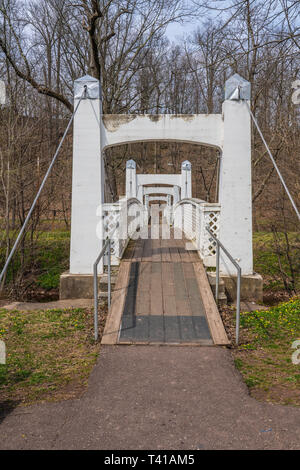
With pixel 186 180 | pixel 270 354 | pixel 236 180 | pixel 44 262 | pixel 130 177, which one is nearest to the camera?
pixel 270 354

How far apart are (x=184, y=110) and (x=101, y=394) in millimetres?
32240

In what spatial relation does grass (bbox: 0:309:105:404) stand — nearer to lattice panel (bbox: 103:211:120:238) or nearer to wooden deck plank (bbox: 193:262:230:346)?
wooden deck plank (bbox: 193:262:230:346)

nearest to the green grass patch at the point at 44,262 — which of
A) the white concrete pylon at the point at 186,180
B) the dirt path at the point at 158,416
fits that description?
the white concrete pylon at the point at 186,180

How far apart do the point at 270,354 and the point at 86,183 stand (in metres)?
4.84

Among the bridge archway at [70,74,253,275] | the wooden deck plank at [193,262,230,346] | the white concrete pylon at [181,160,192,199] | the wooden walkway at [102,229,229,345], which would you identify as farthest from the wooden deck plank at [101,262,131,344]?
the white concrete pylon at [181,160,192,199]

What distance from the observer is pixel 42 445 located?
8.79ft

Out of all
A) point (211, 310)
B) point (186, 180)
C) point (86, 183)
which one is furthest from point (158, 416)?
point (186, 180)

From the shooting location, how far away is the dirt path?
272 cm

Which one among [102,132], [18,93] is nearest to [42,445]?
[102,132]

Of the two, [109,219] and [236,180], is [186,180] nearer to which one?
[236,180]

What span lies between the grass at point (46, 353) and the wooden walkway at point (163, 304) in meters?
0.49

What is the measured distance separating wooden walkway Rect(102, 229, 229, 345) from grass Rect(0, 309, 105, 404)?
0.49 meters

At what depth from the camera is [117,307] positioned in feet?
18.8

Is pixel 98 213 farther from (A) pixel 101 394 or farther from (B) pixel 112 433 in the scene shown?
(B) pixel 112 433
